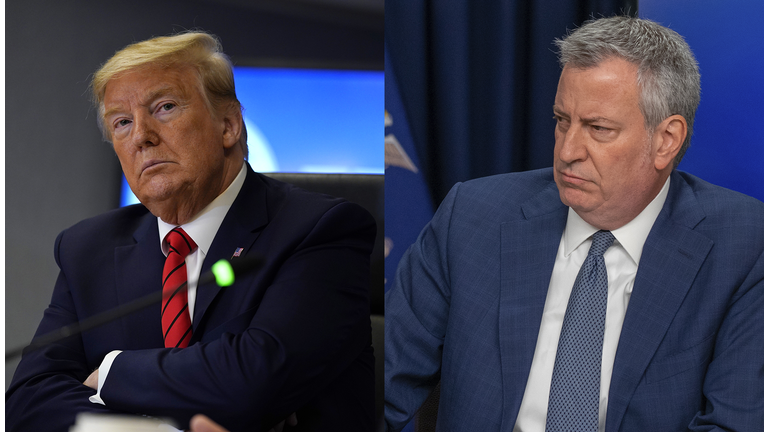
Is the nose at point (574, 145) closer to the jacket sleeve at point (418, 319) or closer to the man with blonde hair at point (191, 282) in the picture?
the jacket sleeve at point (418, 319)

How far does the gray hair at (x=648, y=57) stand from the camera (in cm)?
150

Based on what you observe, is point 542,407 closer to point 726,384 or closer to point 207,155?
point 726,384

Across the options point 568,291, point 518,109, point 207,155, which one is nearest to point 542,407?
point 568,291

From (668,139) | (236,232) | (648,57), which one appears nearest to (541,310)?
(668,139)

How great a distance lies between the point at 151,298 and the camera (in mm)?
1335

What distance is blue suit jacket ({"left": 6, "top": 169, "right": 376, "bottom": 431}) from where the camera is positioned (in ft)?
4.14

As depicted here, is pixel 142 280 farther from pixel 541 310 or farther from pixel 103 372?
pixel 541 310

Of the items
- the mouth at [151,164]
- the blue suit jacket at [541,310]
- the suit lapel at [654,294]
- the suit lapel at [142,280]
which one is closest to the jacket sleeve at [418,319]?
the blue suit jacket at [541,310]

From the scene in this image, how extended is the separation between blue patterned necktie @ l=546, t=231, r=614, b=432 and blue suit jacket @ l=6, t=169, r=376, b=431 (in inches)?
18.9

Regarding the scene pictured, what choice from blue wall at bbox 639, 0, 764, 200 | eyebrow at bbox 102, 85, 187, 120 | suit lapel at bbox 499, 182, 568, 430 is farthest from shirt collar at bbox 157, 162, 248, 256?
blue wall at bbox 639, 0, 764, 200

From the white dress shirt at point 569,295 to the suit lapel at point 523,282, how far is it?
0.03m

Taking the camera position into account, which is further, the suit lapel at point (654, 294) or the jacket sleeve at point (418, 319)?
the jacket sleeve at point (418, 319)

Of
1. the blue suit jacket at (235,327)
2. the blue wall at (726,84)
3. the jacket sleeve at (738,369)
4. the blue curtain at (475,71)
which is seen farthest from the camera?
the blue curtain at (475,71)

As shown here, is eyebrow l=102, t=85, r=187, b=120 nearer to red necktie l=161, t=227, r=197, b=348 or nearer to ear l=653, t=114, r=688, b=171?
red necktie l=161, t=227, r=197, b=348
